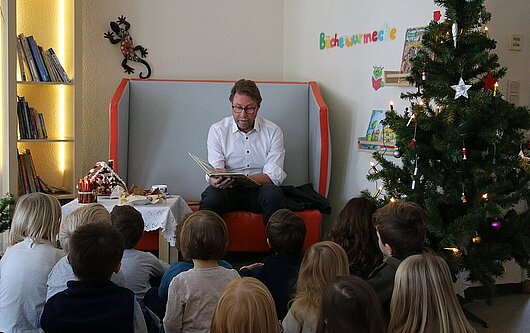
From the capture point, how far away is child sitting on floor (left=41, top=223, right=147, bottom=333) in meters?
2.15

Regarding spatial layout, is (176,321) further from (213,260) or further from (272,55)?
(272,55)

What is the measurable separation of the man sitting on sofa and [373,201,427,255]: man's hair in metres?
1.83

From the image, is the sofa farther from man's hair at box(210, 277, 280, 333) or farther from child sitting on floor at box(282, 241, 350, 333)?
man's hair at box(210, 277, 280, 333)

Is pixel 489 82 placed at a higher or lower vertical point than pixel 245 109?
higher

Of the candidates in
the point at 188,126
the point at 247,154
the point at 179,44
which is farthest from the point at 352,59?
the point at 179,44

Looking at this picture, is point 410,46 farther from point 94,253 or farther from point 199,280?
point 94,253

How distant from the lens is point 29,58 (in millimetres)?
5035

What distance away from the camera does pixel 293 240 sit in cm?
280

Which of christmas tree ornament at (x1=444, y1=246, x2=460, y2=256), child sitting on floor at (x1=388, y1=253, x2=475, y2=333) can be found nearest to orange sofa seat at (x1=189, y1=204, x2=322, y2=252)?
christmas tree ornament at (x1=444, y1=246, x2=460, y2=256)

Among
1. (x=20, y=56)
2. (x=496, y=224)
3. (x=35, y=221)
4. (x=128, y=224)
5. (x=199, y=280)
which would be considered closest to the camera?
(x=199, y=280)

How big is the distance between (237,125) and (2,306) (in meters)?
2.59

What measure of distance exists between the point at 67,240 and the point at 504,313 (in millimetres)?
2424

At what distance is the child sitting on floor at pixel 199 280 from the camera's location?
2.47 meters

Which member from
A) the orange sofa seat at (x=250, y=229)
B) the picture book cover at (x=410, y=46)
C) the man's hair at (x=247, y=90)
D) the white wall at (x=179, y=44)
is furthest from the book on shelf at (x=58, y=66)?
the picture book cover at (x=410, y=46)
